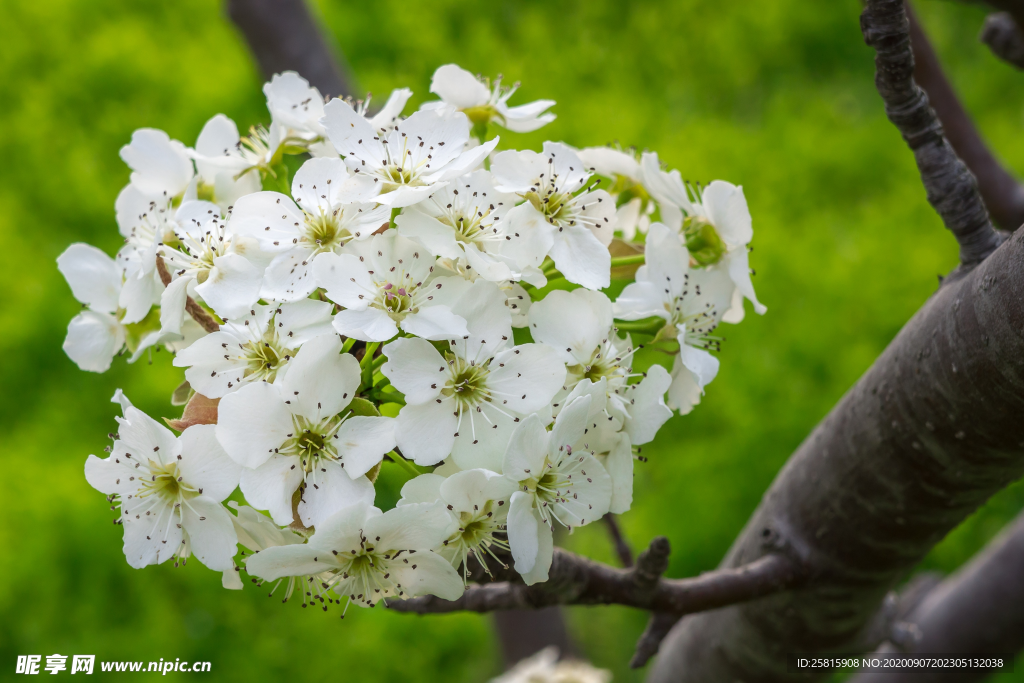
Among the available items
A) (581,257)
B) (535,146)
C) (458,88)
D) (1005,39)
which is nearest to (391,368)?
(581,257)

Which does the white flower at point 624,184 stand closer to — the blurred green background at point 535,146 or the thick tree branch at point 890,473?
the thick tree branch at point 890,473

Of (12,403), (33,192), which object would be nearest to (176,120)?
(33,192)

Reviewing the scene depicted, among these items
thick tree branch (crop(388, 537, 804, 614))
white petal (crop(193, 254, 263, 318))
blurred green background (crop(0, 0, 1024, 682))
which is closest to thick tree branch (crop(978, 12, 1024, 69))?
thick tree branch (crop(388, 537, 804, 614))

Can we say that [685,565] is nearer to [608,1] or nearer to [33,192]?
[608,1]

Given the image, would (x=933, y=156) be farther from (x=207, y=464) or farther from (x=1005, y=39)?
(x=207, y=464)

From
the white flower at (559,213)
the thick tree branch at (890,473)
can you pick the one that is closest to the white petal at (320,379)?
the white flower at (559,213)
